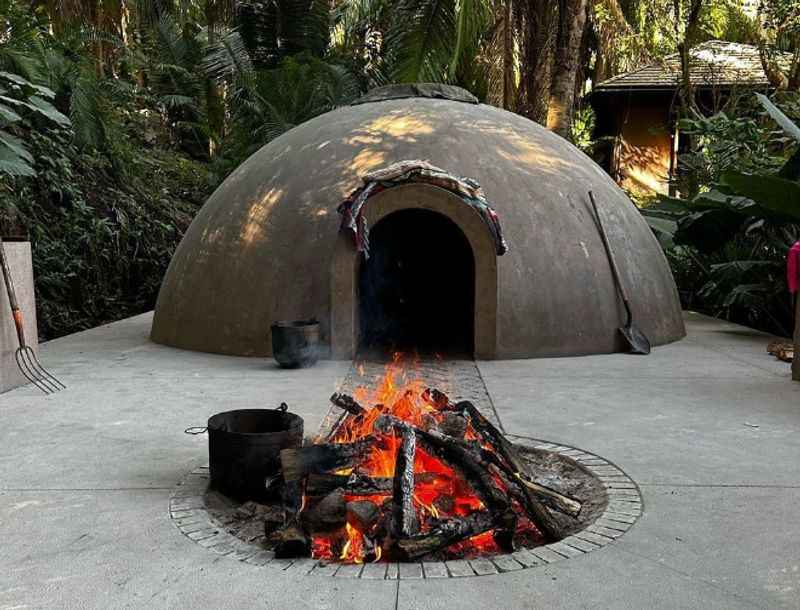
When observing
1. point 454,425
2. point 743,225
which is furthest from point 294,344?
point 743,225

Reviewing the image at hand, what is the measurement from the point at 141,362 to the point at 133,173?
890 centimetres

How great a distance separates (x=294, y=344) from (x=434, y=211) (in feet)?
6.99

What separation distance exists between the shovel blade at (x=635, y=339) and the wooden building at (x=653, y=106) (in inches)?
455

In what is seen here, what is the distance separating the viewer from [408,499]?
11.2 feet

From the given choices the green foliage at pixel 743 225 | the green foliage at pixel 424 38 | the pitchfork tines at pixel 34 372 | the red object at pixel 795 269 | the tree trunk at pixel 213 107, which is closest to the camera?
the pitchfork tines at pixel 34 372

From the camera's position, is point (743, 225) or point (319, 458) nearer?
point (319, 458)

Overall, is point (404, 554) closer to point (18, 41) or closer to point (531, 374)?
point (531, 374)

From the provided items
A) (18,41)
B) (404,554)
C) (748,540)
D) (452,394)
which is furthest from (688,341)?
(18,41)

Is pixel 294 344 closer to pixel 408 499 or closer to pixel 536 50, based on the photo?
pixel 408 499

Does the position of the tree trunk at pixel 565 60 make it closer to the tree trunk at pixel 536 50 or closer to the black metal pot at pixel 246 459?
the tree trunk at pixel 536 50

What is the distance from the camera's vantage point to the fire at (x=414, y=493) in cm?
335

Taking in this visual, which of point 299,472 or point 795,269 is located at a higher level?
point 795,269

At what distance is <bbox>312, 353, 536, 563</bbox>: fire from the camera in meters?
3.35

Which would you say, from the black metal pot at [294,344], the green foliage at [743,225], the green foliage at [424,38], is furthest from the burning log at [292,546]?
the green foliage at [424,38]
